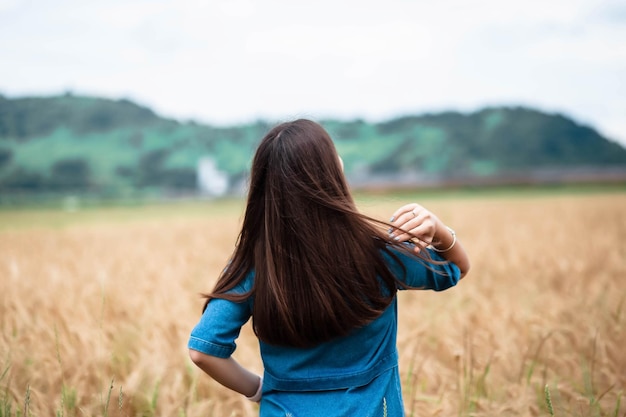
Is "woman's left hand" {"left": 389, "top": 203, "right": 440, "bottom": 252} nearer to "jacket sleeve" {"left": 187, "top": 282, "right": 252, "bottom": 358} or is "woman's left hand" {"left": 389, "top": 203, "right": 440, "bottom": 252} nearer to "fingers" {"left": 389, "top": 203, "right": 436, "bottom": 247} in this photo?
"fingers" {"left": 389, "top": 203, "right": 436, "bottom": 247}

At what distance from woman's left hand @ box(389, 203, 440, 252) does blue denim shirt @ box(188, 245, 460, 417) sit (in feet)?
0.30

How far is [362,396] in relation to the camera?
160 centimetres

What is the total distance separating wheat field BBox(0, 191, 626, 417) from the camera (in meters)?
2.25

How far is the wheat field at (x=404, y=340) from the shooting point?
2.25 m

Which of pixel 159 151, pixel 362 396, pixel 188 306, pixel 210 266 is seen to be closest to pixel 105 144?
pixel 159 151

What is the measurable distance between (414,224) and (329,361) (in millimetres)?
463

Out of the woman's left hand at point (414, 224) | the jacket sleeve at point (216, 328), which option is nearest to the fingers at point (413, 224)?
the woman's left hand at point (414, 224)

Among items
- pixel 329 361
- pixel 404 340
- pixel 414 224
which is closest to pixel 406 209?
pixel 414 224

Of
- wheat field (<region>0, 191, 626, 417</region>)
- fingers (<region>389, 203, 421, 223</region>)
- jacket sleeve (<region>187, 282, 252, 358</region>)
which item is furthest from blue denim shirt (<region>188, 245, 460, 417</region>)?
wheat field (<region>0, 191, 626, 417</region>)

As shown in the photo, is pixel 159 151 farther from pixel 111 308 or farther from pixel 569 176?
pixel 111 308

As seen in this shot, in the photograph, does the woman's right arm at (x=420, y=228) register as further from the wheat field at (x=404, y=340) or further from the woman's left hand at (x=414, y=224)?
the wheat field at (x=404, y=340)

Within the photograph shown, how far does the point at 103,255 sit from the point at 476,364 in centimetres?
565

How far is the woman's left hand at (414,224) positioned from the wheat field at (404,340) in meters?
0.22

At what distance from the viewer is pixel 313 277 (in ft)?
4.98
